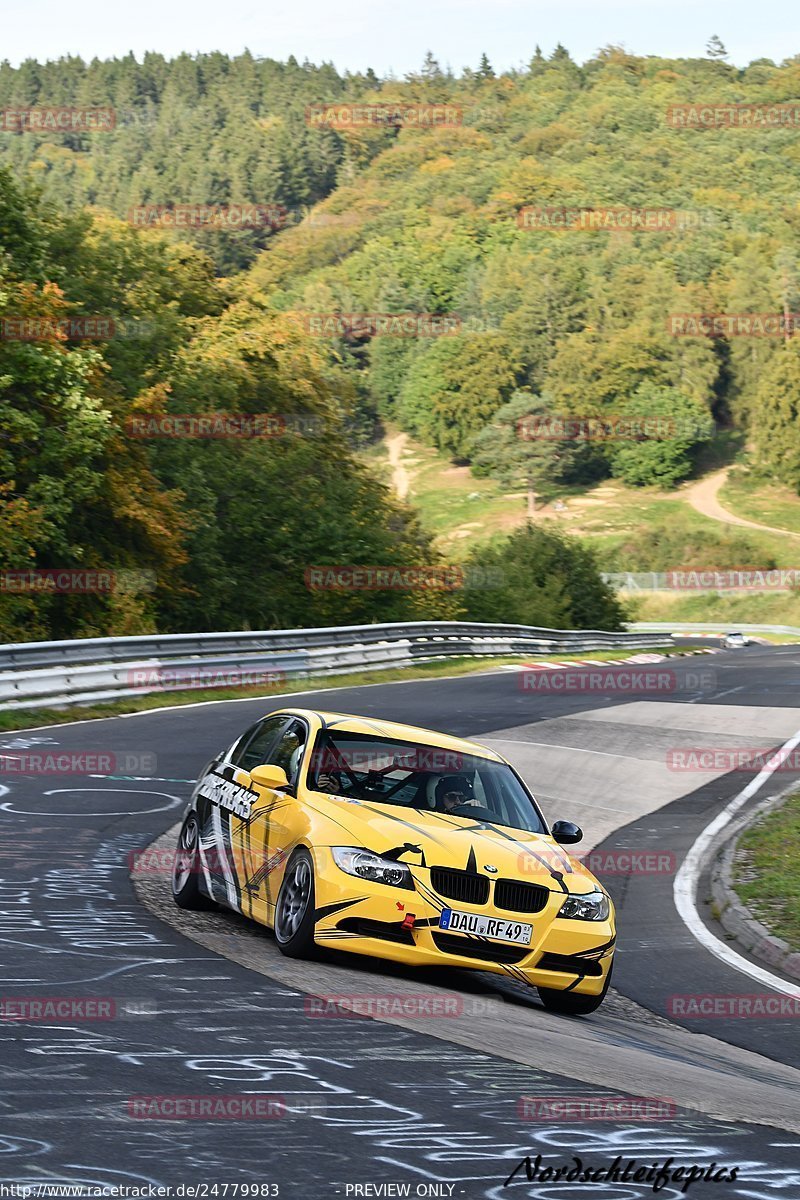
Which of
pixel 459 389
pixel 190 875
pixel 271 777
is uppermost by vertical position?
pixel 459 389

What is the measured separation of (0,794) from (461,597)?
40154 mm

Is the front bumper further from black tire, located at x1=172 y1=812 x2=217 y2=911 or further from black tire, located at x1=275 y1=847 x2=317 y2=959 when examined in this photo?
black tire, located at x1=172 y1=812 x2=217 y2=911

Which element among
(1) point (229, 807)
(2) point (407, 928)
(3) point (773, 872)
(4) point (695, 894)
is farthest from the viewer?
(3) point (773, 872)

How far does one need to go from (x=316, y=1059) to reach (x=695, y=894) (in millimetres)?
7952

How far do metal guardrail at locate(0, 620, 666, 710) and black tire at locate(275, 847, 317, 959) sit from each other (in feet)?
47.9

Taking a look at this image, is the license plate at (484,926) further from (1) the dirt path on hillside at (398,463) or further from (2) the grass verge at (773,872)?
(1) the dirt path on hillside at (398,463)

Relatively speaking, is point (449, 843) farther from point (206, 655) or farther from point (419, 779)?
point (206, 655)

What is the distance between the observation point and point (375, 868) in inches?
334

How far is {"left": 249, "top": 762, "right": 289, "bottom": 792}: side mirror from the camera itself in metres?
9.34

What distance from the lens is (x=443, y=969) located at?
919cm

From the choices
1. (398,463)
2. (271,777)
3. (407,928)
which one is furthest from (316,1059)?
(398,463)

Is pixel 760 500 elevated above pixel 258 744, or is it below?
below

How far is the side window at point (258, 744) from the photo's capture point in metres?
10.3

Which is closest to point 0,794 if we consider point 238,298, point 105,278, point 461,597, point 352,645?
point 352,645
